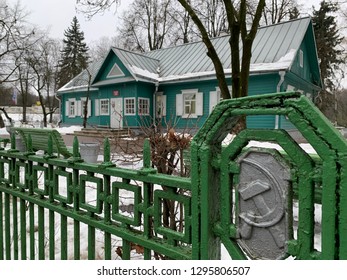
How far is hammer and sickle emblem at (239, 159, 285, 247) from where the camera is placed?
0.90 meters

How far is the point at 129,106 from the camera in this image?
17703 millimetres

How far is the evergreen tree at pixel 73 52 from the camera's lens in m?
36.3

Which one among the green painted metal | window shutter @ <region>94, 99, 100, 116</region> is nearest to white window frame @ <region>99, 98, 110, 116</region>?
window shutter @ <region>94, 99, 100, 116</region>

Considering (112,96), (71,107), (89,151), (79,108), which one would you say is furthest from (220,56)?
(71,107)

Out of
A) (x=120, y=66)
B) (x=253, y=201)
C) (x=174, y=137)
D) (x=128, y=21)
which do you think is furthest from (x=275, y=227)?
(x=128, y=21)

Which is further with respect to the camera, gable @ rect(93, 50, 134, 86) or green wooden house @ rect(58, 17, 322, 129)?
gable @ rect(93, 50, 134, 86)

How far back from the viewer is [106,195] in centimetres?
146

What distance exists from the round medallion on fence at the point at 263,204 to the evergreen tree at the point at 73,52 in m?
37.9

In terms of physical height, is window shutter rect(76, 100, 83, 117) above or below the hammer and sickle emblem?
above

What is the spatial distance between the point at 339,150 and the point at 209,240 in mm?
558

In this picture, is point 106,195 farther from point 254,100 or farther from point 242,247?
point 254,100

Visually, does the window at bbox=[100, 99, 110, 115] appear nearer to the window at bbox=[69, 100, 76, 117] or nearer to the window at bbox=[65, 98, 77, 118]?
the window at bbox=[65, 98, 77, 118]

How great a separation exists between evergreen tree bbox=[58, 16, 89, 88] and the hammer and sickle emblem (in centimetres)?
3786

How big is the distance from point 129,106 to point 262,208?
17.2 m
